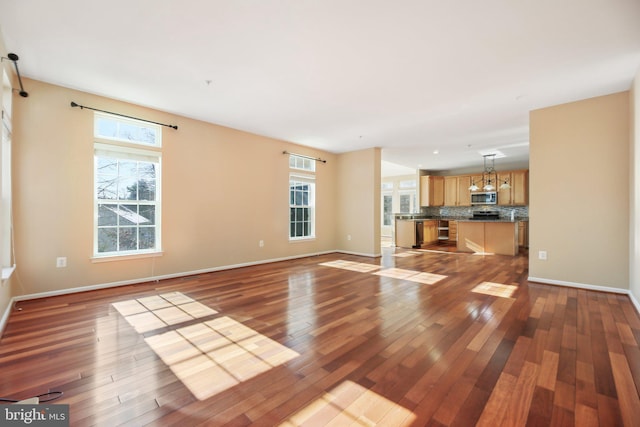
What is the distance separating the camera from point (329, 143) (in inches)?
253

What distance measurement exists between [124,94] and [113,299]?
2739 millimetres

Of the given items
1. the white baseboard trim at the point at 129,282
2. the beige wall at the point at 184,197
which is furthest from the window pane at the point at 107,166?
the white baseboard trim at the point at 129,282

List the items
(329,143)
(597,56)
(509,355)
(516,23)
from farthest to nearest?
(329,143)
(597,56)
(516,23)
(509,355)

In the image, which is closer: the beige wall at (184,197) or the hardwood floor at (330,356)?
the hardwood floor at (330,356)

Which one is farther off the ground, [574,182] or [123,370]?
[574,182]

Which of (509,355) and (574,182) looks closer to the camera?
(509,355)

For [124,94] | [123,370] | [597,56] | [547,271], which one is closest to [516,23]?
[597,56]

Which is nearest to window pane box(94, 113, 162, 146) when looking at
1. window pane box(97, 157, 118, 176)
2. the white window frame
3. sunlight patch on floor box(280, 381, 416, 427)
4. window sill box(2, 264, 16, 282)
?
window pane box(97, 157, 118, 176)

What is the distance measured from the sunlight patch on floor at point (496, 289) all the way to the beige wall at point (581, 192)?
668 millimetres

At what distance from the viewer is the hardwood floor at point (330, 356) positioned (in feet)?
4.93

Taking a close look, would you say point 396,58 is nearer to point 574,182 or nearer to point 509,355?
point 509,355

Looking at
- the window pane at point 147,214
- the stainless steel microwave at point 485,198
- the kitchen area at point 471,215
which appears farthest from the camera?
the stainless steel microwave at point 485,198

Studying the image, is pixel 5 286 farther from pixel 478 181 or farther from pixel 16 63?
pixel 478 181

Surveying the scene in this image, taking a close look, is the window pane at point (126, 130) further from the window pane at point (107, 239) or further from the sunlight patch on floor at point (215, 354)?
the sunlight patch on floor at point (215, 354)
